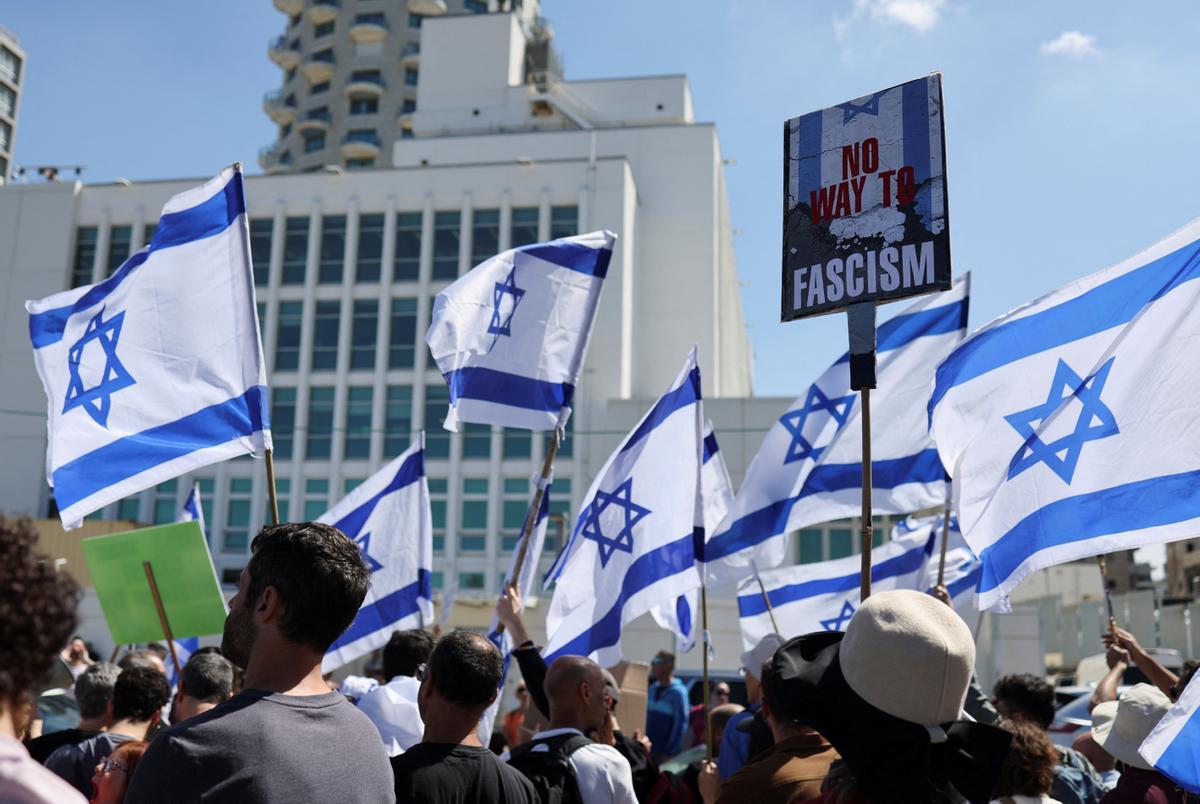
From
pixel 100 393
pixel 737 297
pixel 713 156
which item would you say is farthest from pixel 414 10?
pixel 100 393

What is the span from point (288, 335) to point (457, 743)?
123ft

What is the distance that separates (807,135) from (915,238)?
2.21ft

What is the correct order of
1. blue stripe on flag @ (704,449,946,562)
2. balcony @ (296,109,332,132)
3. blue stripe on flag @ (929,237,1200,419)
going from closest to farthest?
blue stripe on flag @ (929,237,1200,419)
blue stripe on flag @ (704,449,946,562)
balcony @ (296,109,332,132)

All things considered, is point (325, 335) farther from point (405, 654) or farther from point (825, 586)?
point (405, 654)

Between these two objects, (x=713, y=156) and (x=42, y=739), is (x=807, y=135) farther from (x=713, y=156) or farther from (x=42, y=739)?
(x=713, y=156)

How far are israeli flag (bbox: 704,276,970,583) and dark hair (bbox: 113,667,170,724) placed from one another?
4.26 metres

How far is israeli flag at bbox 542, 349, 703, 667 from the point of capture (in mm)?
6766

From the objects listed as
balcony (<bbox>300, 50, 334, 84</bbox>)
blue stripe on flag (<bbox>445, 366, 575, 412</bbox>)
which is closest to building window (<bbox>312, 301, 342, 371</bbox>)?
blue stripe on flag (<bbox>445, 366, 575, 412</bbox>)

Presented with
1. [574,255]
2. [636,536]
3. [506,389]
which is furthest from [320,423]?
[636,536]

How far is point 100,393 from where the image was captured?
6223mm

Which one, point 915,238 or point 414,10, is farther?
point 414,10

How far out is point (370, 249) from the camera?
3981 cm

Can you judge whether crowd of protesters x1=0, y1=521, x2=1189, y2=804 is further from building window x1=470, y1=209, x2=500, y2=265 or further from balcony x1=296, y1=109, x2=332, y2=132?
balcony x1=296, y1=109, x2=332, y2=132

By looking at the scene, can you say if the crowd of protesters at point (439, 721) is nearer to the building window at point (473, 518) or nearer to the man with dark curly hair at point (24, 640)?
the man with dark curly hair at point (24, 640)
